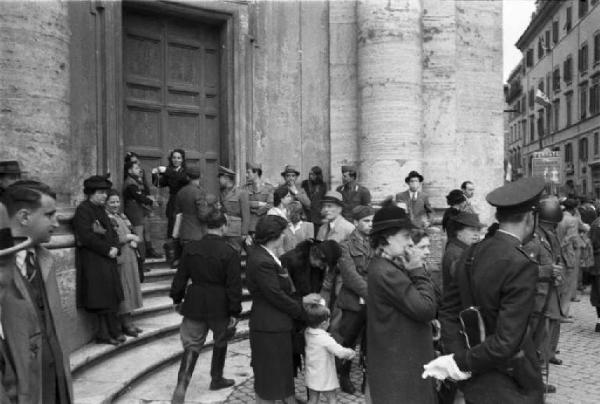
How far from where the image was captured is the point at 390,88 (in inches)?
419

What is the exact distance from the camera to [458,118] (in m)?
12.0

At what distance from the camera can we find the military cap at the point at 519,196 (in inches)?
118

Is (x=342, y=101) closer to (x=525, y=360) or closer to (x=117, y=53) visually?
(x=117, y=53)

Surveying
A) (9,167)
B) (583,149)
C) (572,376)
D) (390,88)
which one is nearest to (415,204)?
(390,88)

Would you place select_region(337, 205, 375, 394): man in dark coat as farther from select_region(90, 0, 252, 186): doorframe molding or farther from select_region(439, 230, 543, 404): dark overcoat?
select_region(90, 0, 252, 186): doorframe molding

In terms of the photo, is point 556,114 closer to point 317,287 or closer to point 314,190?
point 314,190

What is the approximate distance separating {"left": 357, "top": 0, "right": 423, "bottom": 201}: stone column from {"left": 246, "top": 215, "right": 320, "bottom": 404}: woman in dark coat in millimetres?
6098

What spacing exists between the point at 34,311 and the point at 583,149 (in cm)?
4392

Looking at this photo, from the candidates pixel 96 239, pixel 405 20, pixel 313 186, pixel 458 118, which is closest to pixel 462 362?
pixel 96 239

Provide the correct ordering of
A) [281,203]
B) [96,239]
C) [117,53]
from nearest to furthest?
1. [96,239]
2. [281,203]
3. [117,53]

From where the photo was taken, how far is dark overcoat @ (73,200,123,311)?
6.23 meters

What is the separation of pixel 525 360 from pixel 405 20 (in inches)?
342

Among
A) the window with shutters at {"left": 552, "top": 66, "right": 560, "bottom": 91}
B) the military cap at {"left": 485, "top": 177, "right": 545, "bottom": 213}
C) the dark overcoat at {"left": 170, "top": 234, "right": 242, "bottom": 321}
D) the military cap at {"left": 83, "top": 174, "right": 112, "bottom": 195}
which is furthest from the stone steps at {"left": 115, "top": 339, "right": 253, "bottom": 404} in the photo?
the window with shutters at {"left": 552, "top": 66, "right": 560, "bottom": 91}

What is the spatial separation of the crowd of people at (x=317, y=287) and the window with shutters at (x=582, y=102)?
118ft
